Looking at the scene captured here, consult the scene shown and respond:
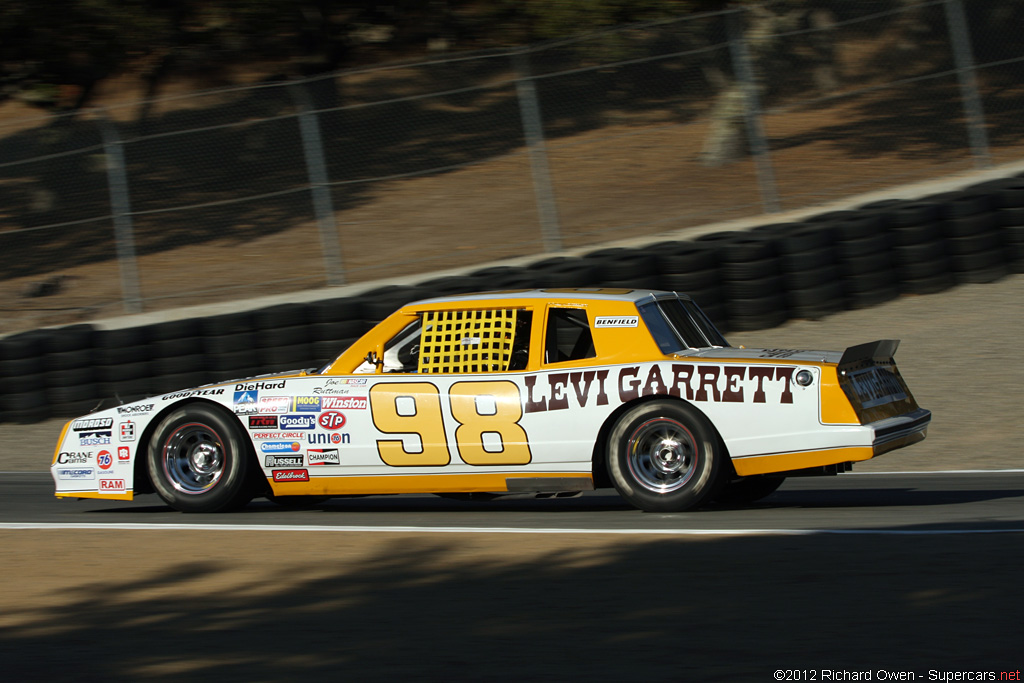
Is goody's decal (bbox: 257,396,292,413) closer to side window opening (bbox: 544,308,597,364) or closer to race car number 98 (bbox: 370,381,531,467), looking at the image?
race car number 98 (bbox: 370,381,531,467)

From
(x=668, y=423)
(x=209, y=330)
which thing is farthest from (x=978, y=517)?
(x=209, y=330)

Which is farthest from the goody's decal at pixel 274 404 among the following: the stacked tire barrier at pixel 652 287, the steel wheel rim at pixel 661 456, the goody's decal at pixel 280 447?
the stacked tire barrier at pixel 652 287

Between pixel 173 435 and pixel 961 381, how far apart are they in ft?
23.0

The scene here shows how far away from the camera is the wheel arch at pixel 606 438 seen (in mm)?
6824

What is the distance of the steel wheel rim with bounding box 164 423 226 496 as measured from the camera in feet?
25.0

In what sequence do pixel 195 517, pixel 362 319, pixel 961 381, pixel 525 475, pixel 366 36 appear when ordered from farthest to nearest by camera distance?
pixel 366 36
pixel 362 319
pixel 961 381
pixel 195 517
pixel 525 475

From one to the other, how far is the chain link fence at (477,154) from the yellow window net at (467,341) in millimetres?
6742

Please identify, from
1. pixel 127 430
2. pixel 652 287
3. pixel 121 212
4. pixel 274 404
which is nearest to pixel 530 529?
pixel 274 404

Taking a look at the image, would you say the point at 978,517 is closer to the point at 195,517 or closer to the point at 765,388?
the point at 765,388

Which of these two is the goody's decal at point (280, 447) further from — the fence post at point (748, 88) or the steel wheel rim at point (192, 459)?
the fence post at point (748, 88)

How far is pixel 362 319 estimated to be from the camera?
1159 cm

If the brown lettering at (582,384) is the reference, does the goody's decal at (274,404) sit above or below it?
above

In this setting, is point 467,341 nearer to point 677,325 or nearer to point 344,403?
Answer: point 344,403

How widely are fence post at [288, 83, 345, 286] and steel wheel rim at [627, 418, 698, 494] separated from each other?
306 inches
